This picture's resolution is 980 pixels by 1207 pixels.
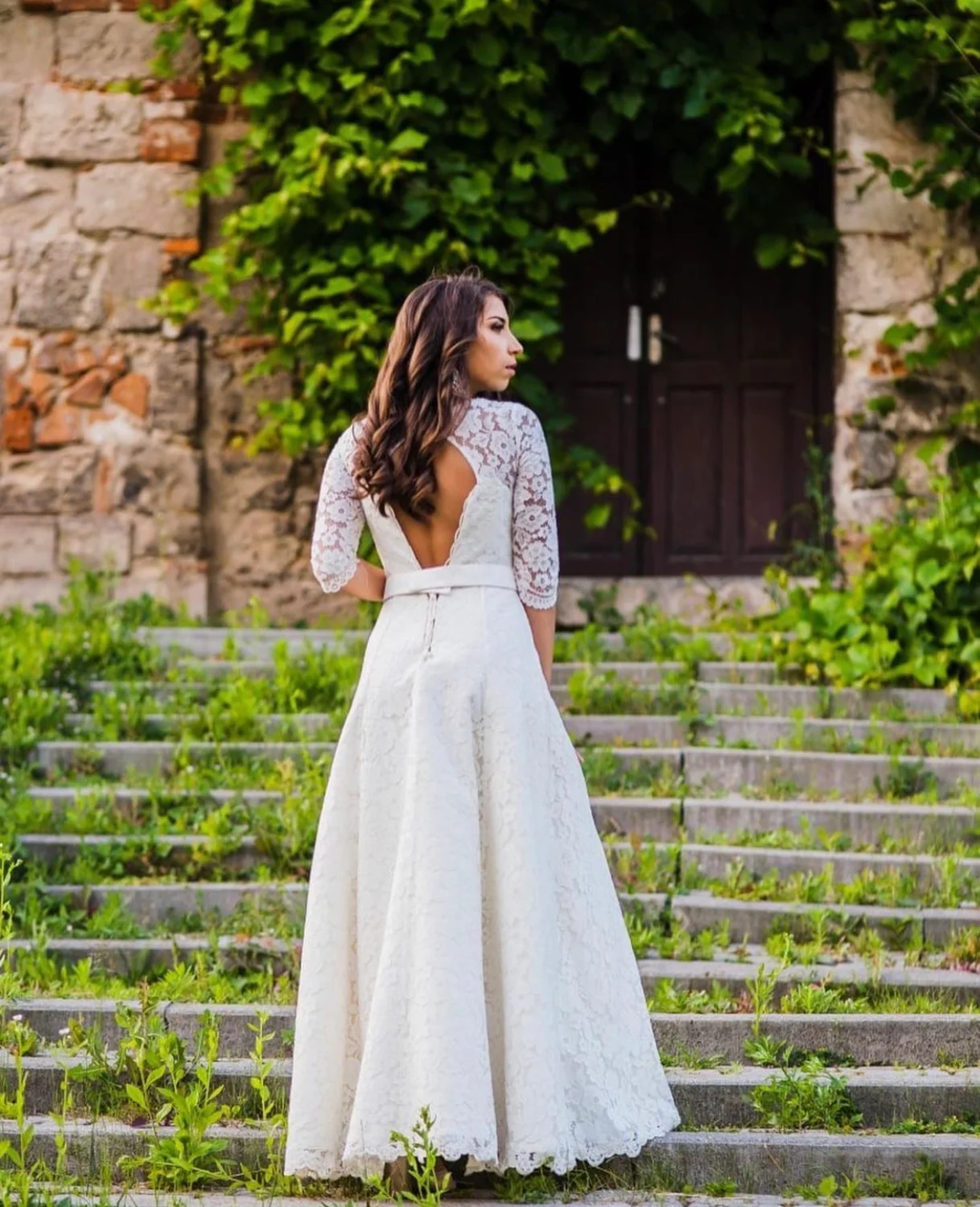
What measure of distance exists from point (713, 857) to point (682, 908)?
30cm

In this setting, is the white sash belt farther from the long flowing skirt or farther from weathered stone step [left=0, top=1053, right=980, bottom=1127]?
weathered stone step [left=0, top=1053, right=980, bottom=1127]

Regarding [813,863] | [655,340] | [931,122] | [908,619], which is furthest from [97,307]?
[813,863]

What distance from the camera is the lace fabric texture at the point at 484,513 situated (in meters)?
3.17

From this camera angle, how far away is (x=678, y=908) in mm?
4512

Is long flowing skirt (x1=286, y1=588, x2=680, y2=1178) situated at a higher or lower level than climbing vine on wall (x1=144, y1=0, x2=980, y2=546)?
lower

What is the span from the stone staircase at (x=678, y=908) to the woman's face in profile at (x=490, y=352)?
4.44ft

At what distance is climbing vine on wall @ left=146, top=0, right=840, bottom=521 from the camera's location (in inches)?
273

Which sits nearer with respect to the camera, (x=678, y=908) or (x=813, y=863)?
(x=678, y=908)

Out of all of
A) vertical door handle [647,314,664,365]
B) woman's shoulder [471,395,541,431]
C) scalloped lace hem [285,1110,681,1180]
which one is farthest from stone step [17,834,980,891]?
vertical door handle [647,314,664,365]

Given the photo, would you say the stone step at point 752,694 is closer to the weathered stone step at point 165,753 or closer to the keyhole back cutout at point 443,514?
the weathered stone step at point 165,753

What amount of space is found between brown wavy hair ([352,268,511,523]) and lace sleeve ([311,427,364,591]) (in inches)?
1.7

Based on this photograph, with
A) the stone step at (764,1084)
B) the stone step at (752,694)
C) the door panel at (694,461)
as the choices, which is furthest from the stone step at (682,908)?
the door panel at (694,461)

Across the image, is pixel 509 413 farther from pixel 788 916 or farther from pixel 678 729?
pixel 678 729

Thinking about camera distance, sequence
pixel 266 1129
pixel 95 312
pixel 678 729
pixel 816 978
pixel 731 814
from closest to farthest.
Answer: pixel 266 1129
pixel 816 978
pixel 731 814
pixel 678 729
pixel 95 312
